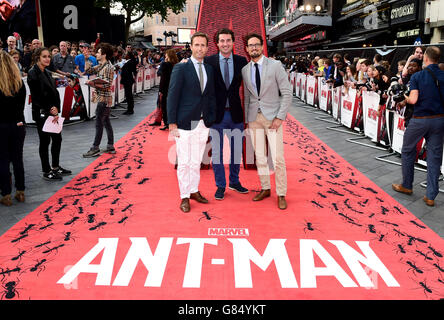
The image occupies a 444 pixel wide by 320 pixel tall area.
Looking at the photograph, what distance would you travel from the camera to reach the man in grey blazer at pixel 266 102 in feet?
14.3

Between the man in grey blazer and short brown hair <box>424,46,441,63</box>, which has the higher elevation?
short brown hair <box>424,46,441,63</box>

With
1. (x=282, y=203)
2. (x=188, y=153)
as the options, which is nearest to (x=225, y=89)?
(x=188, y=153)

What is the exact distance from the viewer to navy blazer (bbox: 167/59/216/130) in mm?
4199

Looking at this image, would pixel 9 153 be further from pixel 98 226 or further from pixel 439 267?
pixel 439 267

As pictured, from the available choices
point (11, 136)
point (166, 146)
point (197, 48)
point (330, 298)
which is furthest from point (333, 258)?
point (166, 146)

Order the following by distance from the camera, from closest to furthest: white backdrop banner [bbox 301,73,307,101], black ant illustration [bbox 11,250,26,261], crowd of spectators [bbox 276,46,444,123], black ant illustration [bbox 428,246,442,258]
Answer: black ant illustration [bbox 11,250,26,261]
black ant illustration [bbox 428,246,442,258]
crowd of spectators [bbox 276,46,444,123]
white backdrop banner [bbox 301,73,307,101]

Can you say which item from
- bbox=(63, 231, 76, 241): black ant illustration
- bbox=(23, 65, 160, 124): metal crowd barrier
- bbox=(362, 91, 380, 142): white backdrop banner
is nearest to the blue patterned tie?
bbox=(63, 231, 76, 241): black ant illustration

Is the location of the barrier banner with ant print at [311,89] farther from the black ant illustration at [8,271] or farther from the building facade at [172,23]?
the building facade at [172,23]

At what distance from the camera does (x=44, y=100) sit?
5434mm

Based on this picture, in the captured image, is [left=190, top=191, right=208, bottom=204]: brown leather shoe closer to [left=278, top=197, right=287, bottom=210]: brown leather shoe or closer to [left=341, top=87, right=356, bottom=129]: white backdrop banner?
[left=278, top=197, right=287, bottom=210]: brown leather shoe

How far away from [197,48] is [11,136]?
2.57 meters

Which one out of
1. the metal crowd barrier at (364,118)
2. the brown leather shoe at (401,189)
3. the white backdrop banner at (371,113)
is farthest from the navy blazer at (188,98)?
the white backdrop banner at (371,113)
